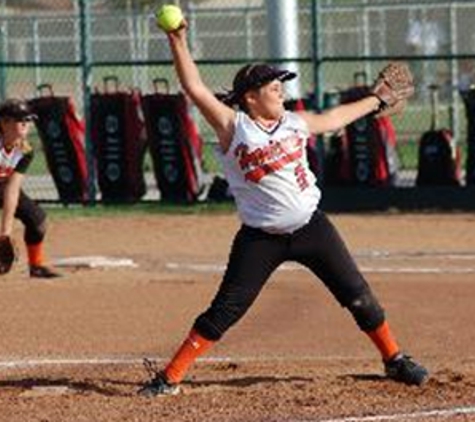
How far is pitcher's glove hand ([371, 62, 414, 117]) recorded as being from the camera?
10.1 meters

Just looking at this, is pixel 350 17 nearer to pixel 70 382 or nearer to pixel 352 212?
pixel 352 212

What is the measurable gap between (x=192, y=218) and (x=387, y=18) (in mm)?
17633

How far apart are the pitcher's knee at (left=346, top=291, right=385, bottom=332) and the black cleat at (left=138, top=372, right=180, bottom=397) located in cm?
106

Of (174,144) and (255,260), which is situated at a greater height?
(255,260)

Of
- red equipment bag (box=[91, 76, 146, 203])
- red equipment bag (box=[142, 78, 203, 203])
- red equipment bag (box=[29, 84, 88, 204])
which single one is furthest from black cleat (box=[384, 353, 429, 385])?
red equipment bag (box=[29, 84, 88, 204])

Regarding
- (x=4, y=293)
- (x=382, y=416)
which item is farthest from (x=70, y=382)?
(x=4, y=293)

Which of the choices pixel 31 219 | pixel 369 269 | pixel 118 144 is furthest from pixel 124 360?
pixel 118 144

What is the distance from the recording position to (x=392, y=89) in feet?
33.0

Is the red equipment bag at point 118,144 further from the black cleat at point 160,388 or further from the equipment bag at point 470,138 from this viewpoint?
the black cleat at point 160,388

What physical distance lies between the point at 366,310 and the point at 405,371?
0.39 m

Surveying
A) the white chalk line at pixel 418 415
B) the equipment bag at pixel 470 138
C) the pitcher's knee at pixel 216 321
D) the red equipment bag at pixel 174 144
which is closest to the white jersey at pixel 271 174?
the pitcher's knee at pixel 216 321

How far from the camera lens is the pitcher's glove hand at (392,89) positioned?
33.0ft

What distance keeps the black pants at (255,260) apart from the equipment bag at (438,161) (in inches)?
440

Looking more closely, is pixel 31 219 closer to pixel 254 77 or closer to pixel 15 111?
pixel 15 111
